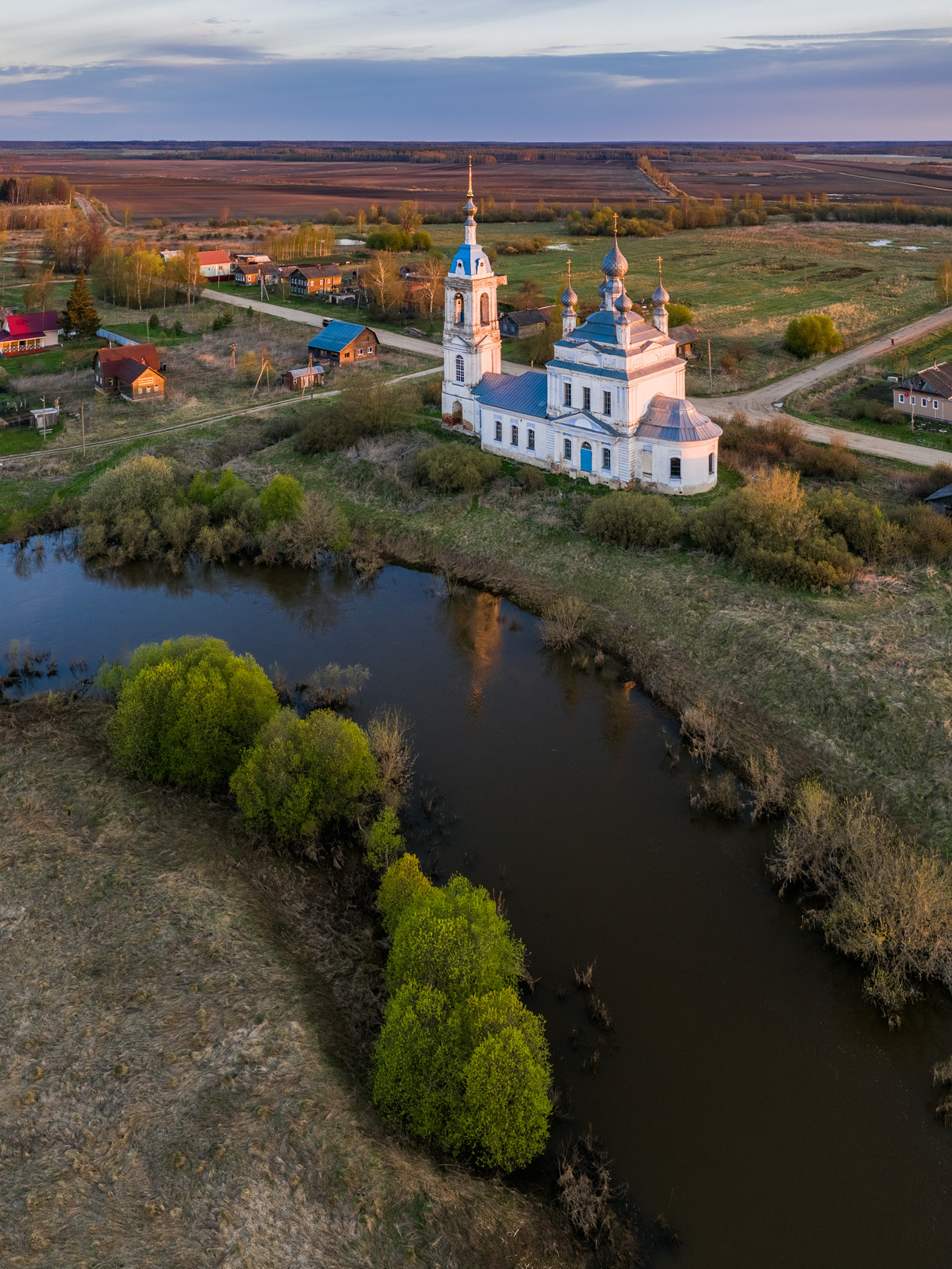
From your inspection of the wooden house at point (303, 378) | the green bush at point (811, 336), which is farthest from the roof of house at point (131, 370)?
the green bush at point (811, 336)

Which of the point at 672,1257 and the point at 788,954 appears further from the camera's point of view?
the point at 788,954

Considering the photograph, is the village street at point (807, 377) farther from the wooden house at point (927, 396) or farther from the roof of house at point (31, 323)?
the roof of house at point (31, 323)

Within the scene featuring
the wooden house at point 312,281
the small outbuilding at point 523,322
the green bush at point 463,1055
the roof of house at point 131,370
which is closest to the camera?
the green bush at point 463,1055

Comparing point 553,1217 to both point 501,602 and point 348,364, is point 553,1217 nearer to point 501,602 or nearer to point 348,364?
point 501,602

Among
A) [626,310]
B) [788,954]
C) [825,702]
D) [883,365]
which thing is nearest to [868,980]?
[788,954]

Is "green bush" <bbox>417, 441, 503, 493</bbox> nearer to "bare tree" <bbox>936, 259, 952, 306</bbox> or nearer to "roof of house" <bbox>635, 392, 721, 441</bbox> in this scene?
"roof of house" <bbox>635, 392, 721, 441</bbox>

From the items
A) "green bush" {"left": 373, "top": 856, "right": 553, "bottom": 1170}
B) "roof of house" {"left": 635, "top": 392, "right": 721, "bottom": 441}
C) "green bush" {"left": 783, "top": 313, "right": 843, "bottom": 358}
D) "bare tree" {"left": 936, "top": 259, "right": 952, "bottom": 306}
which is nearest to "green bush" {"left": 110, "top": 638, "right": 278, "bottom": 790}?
"green bush" {"left": 373, "top": 856, "right": 553, "bottom": 1170}
